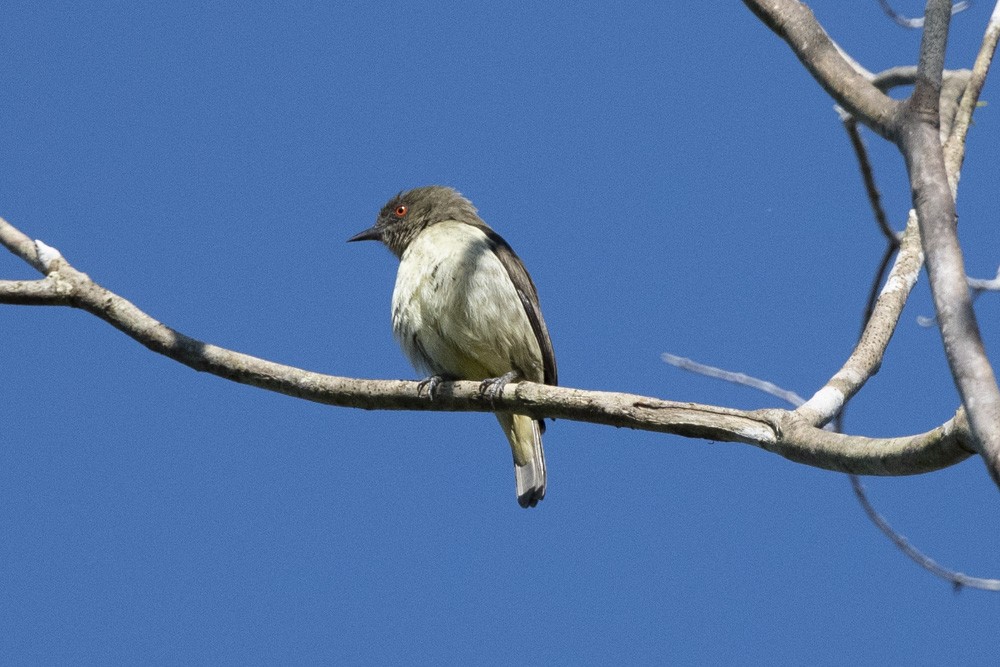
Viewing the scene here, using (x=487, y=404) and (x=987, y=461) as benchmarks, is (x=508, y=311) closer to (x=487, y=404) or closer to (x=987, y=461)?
(x=487, y=404)

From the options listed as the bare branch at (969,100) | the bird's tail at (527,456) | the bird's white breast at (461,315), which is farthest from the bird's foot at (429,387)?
the bare branch at (969,100)

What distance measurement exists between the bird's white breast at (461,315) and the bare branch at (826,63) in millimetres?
3073

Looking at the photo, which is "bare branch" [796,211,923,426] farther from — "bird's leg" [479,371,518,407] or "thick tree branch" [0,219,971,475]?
"bird's leg" [479,371,518,407]

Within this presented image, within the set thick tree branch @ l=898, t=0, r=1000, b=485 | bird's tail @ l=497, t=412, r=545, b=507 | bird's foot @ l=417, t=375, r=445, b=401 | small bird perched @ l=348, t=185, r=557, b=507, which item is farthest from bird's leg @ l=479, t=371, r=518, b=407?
thick tree branch @ l=898, t=0, r=1000, b=485

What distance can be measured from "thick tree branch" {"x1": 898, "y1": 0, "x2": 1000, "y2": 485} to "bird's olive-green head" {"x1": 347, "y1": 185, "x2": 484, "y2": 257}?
16.0 feet

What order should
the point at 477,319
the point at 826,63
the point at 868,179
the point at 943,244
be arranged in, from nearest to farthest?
the point at 943,244, the point at 826,63, the point at 868,179, the point at 477,319

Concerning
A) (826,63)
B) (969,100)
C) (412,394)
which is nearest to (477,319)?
(412,394)

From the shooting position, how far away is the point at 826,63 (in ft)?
13.3

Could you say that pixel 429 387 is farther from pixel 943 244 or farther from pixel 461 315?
pixel 943 244

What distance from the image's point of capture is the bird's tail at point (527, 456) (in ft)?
25.6

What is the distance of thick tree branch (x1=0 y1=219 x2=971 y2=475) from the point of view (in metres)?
4.37

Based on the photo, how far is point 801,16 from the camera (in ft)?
13.8

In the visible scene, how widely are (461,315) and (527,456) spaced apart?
4.47ft

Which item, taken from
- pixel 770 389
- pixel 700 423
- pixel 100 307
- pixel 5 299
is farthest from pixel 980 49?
pixel 5 299
